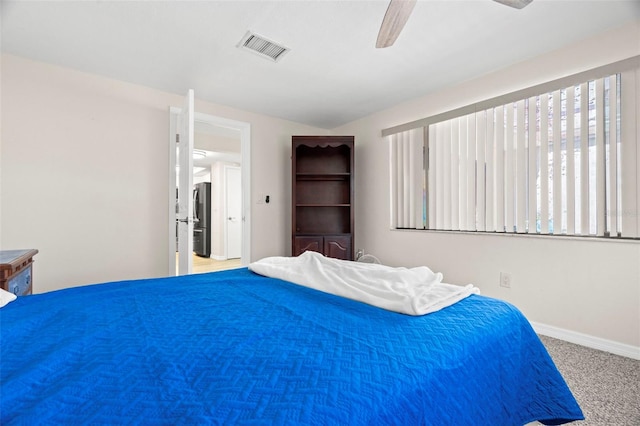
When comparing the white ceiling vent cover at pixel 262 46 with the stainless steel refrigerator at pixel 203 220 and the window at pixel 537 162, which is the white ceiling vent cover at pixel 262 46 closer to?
the window at pixel 537 162

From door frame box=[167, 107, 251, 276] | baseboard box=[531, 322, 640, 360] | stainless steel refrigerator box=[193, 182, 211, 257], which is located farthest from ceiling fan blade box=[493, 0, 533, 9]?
stainless steel refrigerator box=[193, 182, 211, 257]

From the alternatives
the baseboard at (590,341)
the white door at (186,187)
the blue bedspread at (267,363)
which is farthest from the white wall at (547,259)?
the white door at (186,187)

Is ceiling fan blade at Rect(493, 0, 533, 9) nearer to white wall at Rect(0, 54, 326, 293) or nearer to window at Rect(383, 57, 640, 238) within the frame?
window at Rect(383, 57, 640, 238)

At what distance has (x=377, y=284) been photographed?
1.30 m

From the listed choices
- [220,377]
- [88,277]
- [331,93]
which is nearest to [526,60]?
[331,93]

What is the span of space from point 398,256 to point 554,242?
1.60 meters

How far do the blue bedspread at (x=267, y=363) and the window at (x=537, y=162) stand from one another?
1.78 meters

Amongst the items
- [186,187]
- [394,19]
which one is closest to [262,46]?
[394,19]

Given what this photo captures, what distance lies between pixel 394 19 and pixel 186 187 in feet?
7.18

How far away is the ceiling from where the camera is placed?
6.57 ft

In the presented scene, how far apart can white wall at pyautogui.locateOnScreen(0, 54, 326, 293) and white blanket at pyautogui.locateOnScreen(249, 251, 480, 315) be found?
78.4 inches

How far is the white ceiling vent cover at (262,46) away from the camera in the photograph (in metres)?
2.32

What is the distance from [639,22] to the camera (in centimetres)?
214

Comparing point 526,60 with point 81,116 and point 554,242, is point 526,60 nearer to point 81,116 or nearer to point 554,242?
point 554,242
